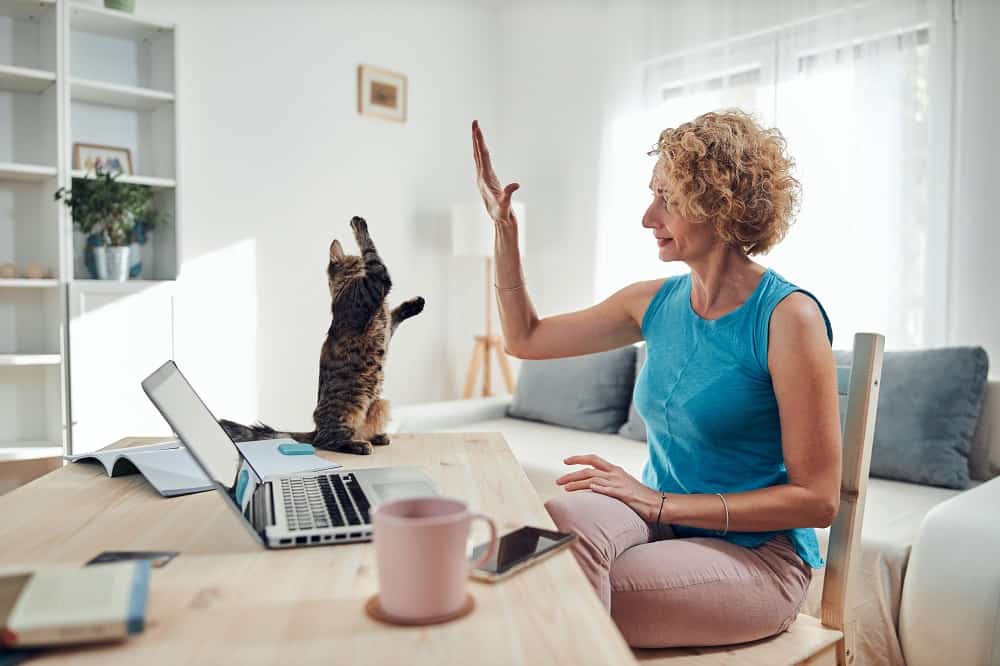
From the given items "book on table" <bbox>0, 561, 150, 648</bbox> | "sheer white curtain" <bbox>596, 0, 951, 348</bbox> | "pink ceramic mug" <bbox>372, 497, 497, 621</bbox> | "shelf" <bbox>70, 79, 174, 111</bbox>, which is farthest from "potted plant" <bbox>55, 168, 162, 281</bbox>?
"pink ceramic mug" <bbox>372, 497, 497, 621</bbox>

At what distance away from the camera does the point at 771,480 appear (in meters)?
1.30

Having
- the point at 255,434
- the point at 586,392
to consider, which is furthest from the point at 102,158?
the point at 255,434

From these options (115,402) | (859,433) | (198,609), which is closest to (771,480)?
(859,433)

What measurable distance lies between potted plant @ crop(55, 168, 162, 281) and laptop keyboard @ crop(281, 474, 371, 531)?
7.52 ft

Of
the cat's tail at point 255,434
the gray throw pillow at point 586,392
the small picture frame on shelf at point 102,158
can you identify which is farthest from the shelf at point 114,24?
the cat's tail at point 255,434

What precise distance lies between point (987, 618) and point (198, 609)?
1.52 meters

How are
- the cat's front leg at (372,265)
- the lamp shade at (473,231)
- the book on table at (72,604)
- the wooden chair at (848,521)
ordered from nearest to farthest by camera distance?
the book on table at (72,604) < the wooden chair at (848,521) < the cat's front leg at (372,265) < the lamp shade at (473,231)

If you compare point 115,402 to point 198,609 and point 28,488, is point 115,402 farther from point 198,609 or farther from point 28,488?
point 198,609

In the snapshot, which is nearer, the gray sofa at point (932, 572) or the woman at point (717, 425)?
the woman at point (717, 425)

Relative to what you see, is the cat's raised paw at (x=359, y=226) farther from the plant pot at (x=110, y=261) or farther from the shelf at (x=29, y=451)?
the shelf at (x=29, y=451)

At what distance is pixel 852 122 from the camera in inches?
119

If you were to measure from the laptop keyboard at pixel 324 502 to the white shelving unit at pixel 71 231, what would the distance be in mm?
2240

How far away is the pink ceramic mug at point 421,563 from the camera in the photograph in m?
0.64

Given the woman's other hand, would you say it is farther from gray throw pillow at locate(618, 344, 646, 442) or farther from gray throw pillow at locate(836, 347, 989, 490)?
gray throw pillow at locate(618, 344, 646, 442)
